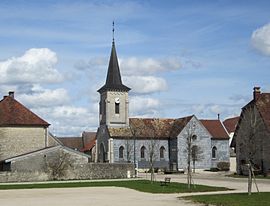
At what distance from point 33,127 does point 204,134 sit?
34.6m

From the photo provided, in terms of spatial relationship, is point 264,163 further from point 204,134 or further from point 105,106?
point 105,106

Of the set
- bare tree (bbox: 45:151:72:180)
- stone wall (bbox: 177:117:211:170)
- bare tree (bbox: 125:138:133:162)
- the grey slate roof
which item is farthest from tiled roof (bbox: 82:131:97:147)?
bare tree (bbox: 45:151:72:180)

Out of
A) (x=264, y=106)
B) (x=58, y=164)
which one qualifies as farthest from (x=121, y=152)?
(x=264, y=106)

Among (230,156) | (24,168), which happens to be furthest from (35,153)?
(230,156)

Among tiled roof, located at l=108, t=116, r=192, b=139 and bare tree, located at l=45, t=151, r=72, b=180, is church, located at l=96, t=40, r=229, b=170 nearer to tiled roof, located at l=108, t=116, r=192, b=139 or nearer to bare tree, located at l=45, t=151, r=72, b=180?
tiled roof, located at l=108, t=116, r=192, b=139

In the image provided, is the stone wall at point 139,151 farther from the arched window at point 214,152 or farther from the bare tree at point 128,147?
the arched window at point 214,152

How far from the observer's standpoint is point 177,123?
298 ft

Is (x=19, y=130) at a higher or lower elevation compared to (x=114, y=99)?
lower

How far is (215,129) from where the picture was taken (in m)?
92.7

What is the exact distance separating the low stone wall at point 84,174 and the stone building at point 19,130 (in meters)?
7.82

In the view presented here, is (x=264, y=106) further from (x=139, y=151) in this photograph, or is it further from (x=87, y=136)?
(x=87, y=136)

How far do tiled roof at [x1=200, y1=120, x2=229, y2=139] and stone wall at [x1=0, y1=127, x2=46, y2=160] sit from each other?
120ft

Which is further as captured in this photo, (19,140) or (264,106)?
(264,106)

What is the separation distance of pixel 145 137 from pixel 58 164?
30899mm
